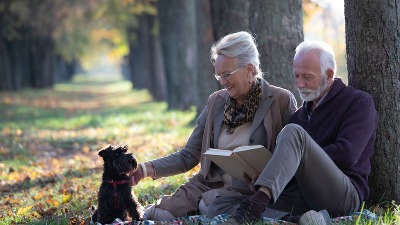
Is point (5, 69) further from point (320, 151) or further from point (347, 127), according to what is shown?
point (320, 151)

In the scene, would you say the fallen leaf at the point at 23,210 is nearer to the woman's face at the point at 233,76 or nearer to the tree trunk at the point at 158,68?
the woman's face at the point at 233,76

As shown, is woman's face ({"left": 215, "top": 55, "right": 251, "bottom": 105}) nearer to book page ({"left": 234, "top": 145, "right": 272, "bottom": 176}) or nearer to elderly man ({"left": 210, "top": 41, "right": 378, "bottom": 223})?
elderly man ({"left": 210, "top": 41, "right": 378, "bottom": 223})

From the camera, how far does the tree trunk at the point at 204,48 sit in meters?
17.3

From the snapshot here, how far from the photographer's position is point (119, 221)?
545 centimetres

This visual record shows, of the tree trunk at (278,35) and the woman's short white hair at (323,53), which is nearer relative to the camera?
the woman's short white hair at (323,53)

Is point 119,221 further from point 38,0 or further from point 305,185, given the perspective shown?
point 38,0

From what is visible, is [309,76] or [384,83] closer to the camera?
[309,76]

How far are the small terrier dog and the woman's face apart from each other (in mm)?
1031

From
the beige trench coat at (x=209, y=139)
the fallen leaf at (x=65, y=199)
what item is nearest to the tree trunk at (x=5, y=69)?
the fallen leaf at (x=65, y=199)

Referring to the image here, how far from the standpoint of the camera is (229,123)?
19.1 feet

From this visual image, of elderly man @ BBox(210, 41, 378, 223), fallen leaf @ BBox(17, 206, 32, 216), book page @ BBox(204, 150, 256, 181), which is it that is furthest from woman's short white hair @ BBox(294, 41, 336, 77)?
fallen leaf @ BBox(17, 206, 32, 216)

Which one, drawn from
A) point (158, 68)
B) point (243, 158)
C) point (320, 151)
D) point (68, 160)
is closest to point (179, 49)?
point (158, 68)

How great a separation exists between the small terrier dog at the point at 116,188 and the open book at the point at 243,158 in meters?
0.67

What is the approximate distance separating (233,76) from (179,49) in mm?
18152
